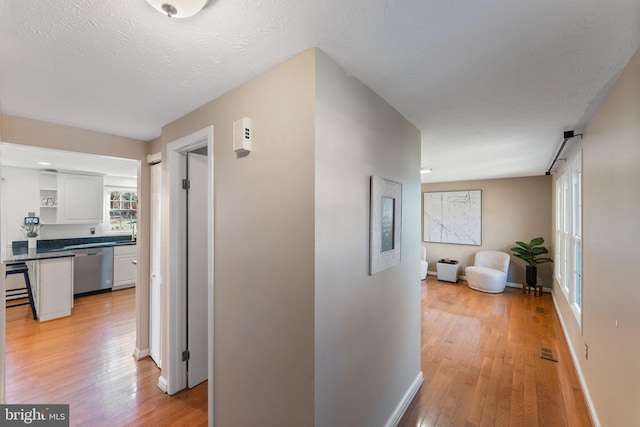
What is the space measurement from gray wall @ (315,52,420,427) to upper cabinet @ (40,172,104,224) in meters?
6.00

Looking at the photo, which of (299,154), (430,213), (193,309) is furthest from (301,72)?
(430,213)

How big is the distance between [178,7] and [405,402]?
2.87 metres

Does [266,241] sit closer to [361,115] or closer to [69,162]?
[361,115]

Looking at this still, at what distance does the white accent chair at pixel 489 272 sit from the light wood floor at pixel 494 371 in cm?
73

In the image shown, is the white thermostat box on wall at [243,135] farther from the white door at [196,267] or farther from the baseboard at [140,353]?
the baseboard at [140,353]

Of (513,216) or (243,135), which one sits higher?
(243,135)

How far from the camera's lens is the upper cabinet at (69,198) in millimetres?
4891

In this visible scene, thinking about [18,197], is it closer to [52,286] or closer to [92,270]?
[92,270]

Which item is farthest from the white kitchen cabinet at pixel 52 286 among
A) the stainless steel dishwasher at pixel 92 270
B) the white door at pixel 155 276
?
the white door at pixel 155 276

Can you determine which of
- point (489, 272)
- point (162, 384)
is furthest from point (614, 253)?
point (489, 272)

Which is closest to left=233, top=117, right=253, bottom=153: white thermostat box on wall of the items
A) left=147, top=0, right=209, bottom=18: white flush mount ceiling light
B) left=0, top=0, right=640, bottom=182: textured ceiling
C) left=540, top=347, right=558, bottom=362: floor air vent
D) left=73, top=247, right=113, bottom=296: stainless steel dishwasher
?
left=0, top=0, right=640, bottom=182: textured ceiling

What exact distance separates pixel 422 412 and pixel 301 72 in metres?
2.61

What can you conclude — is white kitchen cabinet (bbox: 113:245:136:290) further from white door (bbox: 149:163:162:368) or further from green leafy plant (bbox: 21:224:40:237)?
white door (bbox: 149:163:162:368)

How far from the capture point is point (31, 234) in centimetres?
463
